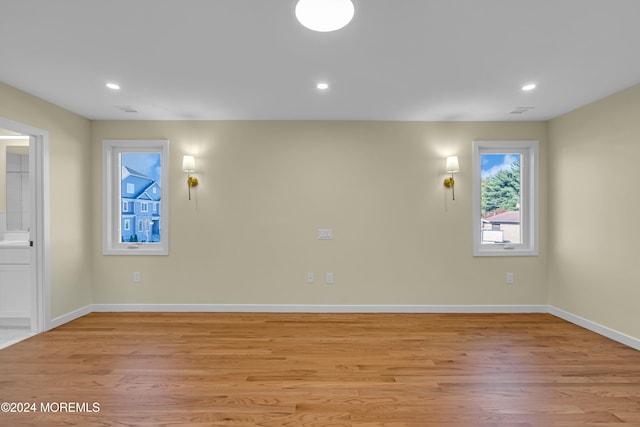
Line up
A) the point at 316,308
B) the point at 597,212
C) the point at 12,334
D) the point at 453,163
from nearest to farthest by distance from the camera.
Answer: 1. the point at 12,334
2. the point at 597,212
3. the point at 453,163
4. the point at 316,308

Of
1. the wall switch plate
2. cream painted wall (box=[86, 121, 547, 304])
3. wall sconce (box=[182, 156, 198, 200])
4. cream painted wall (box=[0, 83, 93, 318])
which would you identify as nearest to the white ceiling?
cream painted wall (box=[0, 83, 93, 318])

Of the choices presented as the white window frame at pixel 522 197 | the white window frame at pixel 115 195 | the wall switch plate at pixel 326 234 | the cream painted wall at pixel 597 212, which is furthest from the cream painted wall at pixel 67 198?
the cream painted wall at pixel 597 212

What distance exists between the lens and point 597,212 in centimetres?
333

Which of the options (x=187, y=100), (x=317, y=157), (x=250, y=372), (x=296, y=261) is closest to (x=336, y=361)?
(x=250, y=372)

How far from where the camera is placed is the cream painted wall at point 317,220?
4.00 m

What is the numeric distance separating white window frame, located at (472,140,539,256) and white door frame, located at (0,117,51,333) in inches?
198

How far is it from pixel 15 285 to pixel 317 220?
3439 mm

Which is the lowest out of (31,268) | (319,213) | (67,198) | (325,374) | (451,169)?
(325,374)

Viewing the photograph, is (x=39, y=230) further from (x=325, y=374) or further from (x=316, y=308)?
(x=325, y=374)

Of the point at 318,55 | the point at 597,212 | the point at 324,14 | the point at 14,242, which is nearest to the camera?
the point at 324,14

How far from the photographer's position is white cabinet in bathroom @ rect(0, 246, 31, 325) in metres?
3.34

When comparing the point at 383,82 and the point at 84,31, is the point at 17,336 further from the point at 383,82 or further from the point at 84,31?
the point at 383,82

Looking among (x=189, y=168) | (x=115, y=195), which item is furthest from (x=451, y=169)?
(x=115, y=195)

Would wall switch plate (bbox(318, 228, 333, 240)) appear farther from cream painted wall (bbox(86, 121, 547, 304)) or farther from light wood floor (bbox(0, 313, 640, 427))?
light wood floor (bbox(0, 313, 640, 427))
